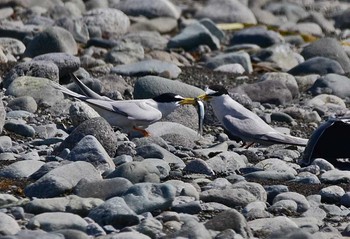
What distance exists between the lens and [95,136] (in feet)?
24.3

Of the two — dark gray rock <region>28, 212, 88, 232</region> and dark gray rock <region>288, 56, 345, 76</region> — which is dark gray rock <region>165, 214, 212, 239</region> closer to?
dark gray rock <region>28, 212, 88, 232</region>

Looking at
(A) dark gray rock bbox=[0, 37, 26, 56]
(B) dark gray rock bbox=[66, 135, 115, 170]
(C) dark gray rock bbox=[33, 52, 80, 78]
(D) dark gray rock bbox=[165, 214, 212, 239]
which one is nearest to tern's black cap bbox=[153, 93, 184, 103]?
(C) dark gray rock bbox=[33, 52, 80, 78]

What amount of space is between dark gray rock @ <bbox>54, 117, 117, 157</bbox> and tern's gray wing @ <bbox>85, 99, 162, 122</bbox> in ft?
2.86

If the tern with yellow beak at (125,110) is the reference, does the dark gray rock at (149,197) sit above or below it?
above

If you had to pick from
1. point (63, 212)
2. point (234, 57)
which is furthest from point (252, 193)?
point (234, 57)

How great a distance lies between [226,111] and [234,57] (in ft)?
12.1

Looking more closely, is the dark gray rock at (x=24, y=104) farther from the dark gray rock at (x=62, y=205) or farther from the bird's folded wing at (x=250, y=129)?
the dark gray rock at (x=62, y=205)

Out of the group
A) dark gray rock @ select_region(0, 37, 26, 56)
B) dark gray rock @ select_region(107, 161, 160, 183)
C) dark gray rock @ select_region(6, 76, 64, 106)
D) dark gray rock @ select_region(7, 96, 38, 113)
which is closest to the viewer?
dark gray rock @ select_region(107, 161, 160, 183)

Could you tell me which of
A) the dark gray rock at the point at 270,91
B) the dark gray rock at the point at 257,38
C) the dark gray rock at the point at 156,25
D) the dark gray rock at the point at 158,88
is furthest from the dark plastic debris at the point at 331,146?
the dark gray rock at the point at 156,25

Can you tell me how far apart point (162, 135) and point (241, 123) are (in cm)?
65

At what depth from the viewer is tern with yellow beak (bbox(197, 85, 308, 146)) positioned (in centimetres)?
835

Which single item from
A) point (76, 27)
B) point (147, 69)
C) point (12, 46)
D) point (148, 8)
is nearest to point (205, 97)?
point (147, 69)

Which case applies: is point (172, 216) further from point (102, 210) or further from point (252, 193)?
point (252, 193)

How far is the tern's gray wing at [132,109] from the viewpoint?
8.40m
